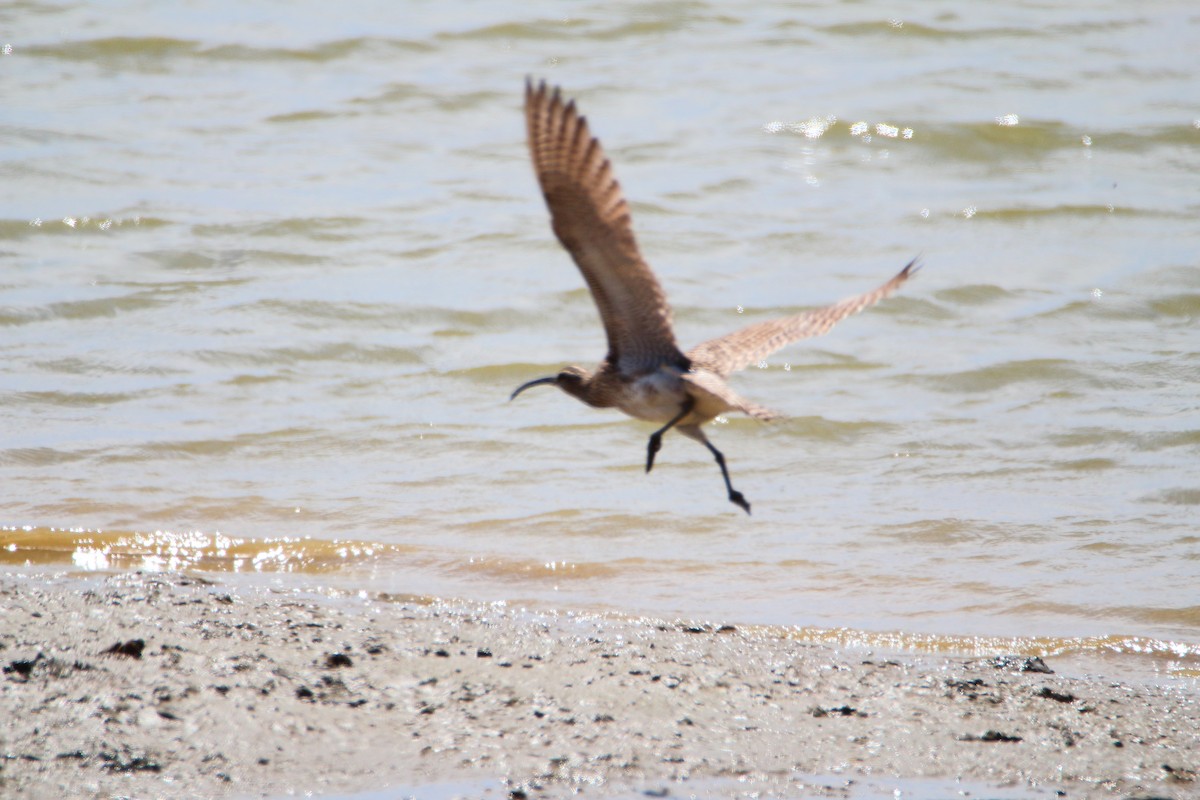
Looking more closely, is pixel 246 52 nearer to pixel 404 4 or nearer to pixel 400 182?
pixel 404 4

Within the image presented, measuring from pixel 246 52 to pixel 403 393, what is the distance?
25.6ft

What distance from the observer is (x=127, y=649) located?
4.61 meters

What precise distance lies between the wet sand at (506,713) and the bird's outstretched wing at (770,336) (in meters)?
1.24

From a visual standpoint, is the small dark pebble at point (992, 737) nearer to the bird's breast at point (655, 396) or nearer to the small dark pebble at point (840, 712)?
the small dark pebble at point (840, 712)

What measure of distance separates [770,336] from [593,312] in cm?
414

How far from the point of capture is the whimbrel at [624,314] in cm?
541

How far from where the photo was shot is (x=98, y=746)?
4.09m

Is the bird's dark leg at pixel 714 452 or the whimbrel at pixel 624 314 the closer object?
the whimbrel at pixel 624 314

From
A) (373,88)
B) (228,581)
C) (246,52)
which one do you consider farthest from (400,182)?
(228,581)

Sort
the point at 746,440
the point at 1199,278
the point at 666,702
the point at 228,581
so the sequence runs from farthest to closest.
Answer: the point at 1199,278, the point at 746,440, the point at 228,581, the point at 666,702

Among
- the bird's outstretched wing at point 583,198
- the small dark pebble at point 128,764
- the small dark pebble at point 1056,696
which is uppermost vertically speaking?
the bird's outstretched wing at point 583,198

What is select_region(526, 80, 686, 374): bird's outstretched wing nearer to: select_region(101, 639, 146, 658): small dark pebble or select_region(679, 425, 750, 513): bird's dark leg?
select_region(679, 425, 750, 513): bird's dark leg

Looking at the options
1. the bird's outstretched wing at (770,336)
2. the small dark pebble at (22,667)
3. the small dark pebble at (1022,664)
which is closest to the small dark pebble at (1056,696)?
the small dark pebble at (1022,664)

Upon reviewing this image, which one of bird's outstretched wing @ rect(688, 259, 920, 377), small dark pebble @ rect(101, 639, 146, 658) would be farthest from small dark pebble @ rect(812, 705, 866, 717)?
small dark pebble @ rect(101, 639, 146, 658)
